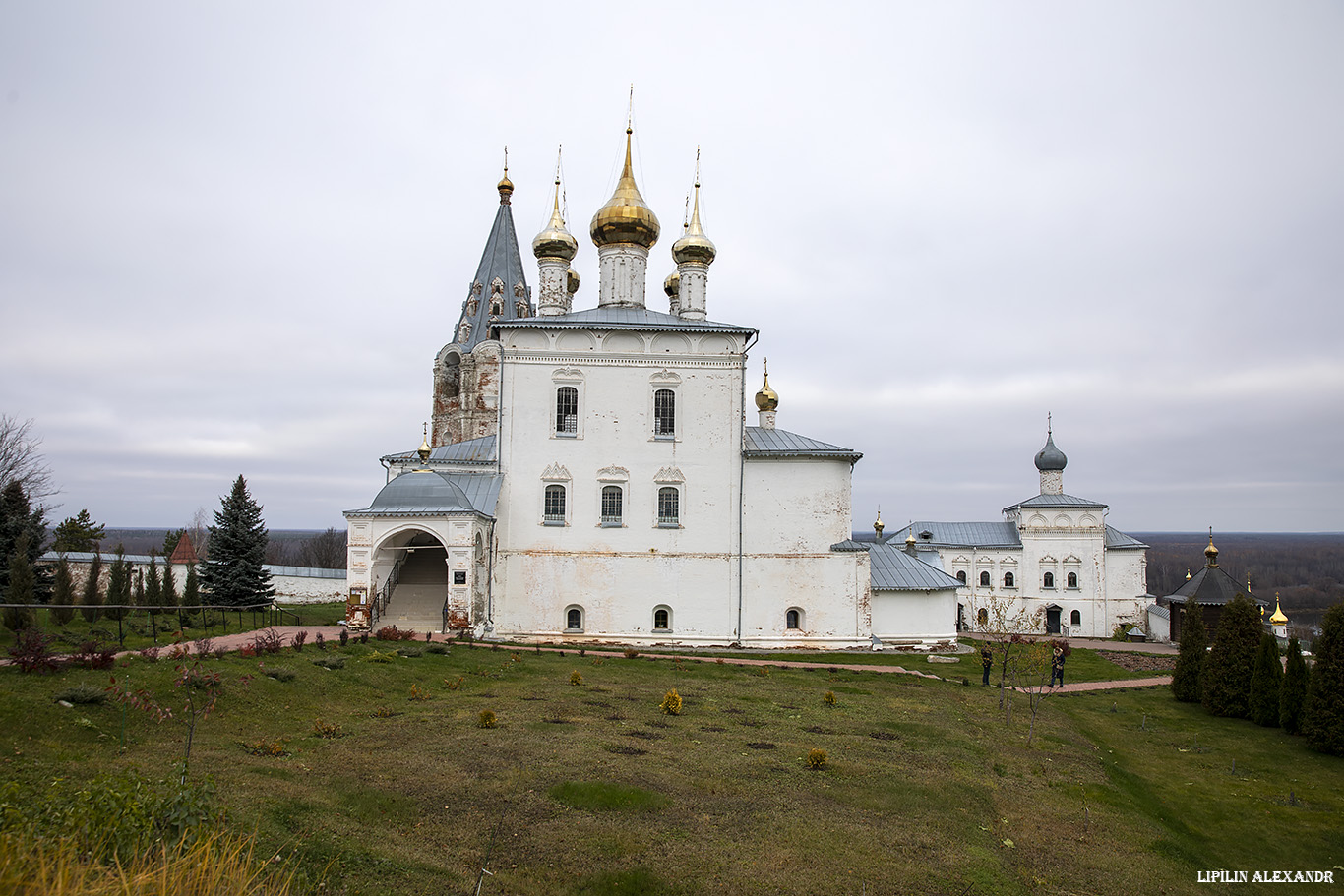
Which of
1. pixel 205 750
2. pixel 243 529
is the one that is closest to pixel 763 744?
pixel 205 750

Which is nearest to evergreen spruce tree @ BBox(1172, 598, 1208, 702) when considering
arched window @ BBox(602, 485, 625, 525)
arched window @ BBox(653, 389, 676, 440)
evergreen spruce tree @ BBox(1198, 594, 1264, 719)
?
evergreen spruce tree @ BBox(1198, 594, 1264, 719)

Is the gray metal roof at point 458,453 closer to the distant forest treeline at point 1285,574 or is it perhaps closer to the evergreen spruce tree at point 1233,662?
the evergreen spruce tree at point 1233,662

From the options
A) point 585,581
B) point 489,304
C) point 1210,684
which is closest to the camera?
point 1210,684

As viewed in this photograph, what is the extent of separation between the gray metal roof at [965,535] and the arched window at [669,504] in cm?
1806

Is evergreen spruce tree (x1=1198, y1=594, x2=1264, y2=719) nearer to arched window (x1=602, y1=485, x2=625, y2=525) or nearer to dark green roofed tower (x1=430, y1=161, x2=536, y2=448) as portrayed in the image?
arched window (x1=602, y1=485, x2=625, y2=525)

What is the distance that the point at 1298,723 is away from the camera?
1441cm

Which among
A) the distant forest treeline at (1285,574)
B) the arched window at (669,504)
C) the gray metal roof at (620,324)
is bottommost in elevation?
the distant forest treeline at (1285,574)

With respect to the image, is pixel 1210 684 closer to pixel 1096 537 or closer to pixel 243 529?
pixel 1096 537

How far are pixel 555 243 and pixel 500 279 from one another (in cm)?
1044

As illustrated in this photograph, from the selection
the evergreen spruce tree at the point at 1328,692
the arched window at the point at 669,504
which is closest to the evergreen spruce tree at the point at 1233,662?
the evergreen spruce tree at the point at 1328,692

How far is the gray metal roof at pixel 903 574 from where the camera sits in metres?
23.4

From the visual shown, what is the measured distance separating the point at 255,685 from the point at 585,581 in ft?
38.5

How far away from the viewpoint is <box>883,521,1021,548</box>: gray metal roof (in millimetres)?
37375

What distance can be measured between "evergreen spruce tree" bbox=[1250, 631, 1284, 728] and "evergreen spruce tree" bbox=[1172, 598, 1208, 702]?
5.43ft
